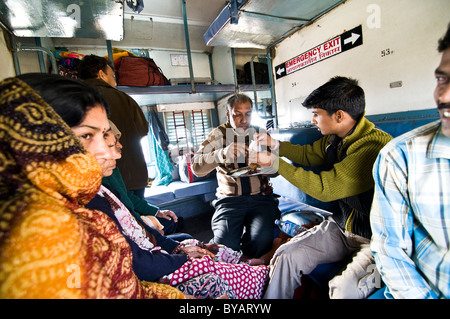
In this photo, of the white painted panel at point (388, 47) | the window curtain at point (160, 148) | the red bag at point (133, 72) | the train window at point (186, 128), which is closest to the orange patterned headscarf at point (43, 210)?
the white painted panel at point (388, 47)

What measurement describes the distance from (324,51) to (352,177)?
1798 millimetres

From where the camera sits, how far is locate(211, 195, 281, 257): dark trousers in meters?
2.11

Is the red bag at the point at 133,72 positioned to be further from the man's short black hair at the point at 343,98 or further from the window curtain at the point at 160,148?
the man's short black hair at the point at 343,98

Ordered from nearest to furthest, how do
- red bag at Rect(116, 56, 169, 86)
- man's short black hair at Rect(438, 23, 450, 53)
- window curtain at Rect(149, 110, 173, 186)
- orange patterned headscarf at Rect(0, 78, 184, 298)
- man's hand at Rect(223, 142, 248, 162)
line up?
orange patterned headscarf at Rect(0, 78, 184, 298) < man's short black hair at Rect(438, 23, 450, 53) < man's hand at Rect(223, 142, 248, 162) < red bag at Rect(116, 56, 169, 86) < window curtain at Rect(149, 110, 173, 186)

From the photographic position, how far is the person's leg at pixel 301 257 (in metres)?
1.30

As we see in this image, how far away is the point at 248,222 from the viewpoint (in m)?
2.22

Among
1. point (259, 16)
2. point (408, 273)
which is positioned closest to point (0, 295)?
point (408, 273)

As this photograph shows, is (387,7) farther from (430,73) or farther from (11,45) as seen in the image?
(11,45)

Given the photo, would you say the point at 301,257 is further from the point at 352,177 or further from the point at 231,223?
the point at 231,223

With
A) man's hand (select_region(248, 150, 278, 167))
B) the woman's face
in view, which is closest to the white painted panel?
man's hand (select_region(248, 150, 278, 167))

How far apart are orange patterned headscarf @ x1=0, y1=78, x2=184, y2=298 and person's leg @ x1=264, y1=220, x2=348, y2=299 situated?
3.47 ft

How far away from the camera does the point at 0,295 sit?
14.8 inches

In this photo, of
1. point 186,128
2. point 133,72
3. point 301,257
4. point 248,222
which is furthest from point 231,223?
point 186,128

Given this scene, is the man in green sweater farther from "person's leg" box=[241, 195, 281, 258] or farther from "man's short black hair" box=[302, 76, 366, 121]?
"person's leg" box=[241, 195, 281, 258]
